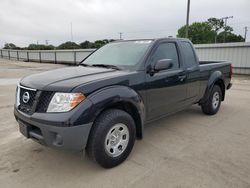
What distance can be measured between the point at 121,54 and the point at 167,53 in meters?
0.83

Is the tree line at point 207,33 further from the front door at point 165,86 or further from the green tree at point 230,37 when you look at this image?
the front door at point 165,86

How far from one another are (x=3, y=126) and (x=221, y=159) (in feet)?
13.4

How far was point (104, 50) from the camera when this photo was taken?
411 centimetres

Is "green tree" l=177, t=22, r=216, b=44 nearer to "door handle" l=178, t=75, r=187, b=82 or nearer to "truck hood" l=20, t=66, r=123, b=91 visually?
"door handle" l=178, t=75, r=187, b=82

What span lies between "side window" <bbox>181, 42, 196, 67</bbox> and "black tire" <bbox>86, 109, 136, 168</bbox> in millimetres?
1984

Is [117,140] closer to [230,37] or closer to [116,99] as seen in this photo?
[116,99]

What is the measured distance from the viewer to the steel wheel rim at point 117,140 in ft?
8.89

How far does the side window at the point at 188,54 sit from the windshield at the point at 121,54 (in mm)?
988

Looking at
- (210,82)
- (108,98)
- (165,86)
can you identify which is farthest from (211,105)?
(108,98)

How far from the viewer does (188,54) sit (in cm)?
429

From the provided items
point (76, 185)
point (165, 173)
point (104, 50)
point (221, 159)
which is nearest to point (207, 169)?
point (221, 159)

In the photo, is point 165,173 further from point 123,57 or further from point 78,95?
point 123,57

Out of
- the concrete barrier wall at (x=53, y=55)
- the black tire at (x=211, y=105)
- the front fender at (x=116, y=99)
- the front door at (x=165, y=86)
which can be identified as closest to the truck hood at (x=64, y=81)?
the front fender at (x=116, y=99)

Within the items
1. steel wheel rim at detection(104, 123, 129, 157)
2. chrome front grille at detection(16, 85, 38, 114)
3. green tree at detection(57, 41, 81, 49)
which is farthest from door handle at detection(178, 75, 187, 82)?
green tree at detection(57, 41, 81, 49)
